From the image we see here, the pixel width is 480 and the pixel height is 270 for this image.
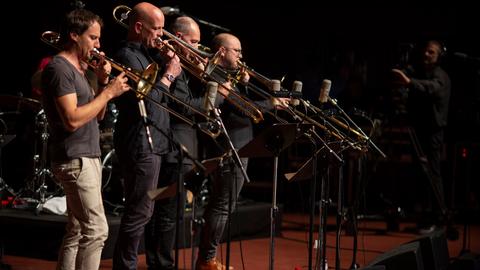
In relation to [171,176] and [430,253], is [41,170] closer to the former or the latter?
[171,176]

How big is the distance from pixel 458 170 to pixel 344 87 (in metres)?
1.66

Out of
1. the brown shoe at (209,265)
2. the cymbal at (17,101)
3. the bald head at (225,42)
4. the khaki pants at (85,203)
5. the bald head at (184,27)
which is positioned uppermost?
the bald head at (184,27)

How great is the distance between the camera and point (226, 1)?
953cm

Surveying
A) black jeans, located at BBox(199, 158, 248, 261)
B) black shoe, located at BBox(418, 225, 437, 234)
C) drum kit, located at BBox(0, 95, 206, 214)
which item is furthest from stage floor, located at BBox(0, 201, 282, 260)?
black shoe, located at BBox(418, 225, 437, 234)

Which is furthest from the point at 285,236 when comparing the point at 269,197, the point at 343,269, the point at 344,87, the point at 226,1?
the point at 226,1

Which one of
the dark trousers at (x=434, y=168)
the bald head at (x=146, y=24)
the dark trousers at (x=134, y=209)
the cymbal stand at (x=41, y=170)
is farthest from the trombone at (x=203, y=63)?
the dark trousers at (x=434, y=168)

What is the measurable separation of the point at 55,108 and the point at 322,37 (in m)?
6.55

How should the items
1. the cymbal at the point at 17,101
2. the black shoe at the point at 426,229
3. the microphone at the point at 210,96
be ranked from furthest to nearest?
1. the black shoe at the point at 426,229
2. the cymbal at the point at 17,101
3. the microphone at the point at 210,96

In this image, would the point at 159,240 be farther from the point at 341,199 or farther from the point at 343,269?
the point at 343,269

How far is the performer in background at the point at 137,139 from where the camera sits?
4344 millimetres

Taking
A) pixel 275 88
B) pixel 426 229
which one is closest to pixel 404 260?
pixel 275 88

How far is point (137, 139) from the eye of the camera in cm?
438

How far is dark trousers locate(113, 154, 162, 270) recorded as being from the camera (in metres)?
4.34

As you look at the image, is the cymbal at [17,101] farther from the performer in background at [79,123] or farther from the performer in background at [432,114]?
the performer in background at [432,114]
